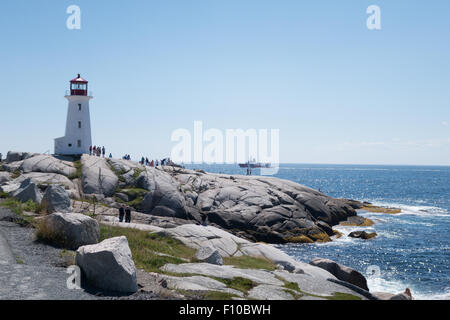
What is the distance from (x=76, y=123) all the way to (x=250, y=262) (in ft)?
121

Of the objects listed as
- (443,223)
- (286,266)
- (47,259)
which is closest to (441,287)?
(286,266)

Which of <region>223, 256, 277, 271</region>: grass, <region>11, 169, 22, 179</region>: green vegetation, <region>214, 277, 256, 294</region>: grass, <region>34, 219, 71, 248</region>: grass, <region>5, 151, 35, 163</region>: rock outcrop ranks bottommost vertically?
<region>223, 256, 277, 271</region>: grass

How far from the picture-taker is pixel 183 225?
28641 millimetres

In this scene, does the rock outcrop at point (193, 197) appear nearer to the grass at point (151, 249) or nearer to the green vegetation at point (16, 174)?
the green vegetation at point (16, 174)

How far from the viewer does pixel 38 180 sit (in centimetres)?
4162

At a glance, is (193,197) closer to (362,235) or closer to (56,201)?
(362,235)

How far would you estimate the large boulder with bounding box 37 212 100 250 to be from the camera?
1681 cm

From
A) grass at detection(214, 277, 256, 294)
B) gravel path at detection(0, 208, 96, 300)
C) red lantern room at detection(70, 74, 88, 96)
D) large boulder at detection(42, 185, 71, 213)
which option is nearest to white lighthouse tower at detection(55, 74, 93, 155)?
red lantern room at detection(70, 74, 88, 96)

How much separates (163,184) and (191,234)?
20540 mm

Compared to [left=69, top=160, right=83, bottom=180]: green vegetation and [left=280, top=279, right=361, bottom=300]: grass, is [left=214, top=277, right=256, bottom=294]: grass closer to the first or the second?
[left=280, top=279, right=361, bottom=300]: grass

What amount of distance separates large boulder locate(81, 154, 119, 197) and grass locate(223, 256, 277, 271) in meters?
23.4

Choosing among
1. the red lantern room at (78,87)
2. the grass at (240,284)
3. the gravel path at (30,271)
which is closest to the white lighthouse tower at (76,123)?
the red lantern room at (78,87)

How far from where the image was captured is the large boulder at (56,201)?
2328 centimetres

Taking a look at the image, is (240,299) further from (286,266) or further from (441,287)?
(441,287)
